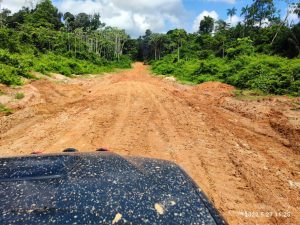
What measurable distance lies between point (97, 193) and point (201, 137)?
5.19 m

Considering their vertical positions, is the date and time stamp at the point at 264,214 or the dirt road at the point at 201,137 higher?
the dirt road at the point at 201,137

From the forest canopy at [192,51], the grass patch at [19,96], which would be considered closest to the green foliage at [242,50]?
the forest canopy at [192,51]

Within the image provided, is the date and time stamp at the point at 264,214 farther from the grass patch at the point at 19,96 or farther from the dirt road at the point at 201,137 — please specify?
the grass patch at the point at 19,96

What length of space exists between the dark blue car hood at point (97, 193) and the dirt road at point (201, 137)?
2.00 metres

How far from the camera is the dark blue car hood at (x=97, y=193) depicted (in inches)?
61.4

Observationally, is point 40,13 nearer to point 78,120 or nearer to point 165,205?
point 78,120

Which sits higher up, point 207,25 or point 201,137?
point 207,25

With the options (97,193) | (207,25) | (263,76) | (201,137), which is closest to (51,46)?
(263,76)

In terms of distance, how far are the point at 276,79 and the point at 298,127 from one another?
6857 millimetres

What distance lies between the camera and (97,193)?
1789 mm

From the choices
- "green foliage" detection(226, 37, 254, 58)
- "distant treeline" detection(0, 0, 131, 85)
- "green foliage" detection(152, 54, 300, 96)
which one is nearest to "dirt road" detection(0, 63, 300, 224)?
"green foliage" detection(152, 54, 300, 96)

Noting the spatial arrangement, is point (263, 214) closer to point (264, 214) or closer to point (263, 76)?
point (264, 214)

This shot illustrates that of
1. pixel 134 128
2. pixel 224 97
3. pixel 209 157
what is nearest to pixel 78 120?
pixel 134 128

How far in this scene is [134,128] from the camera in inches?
283
